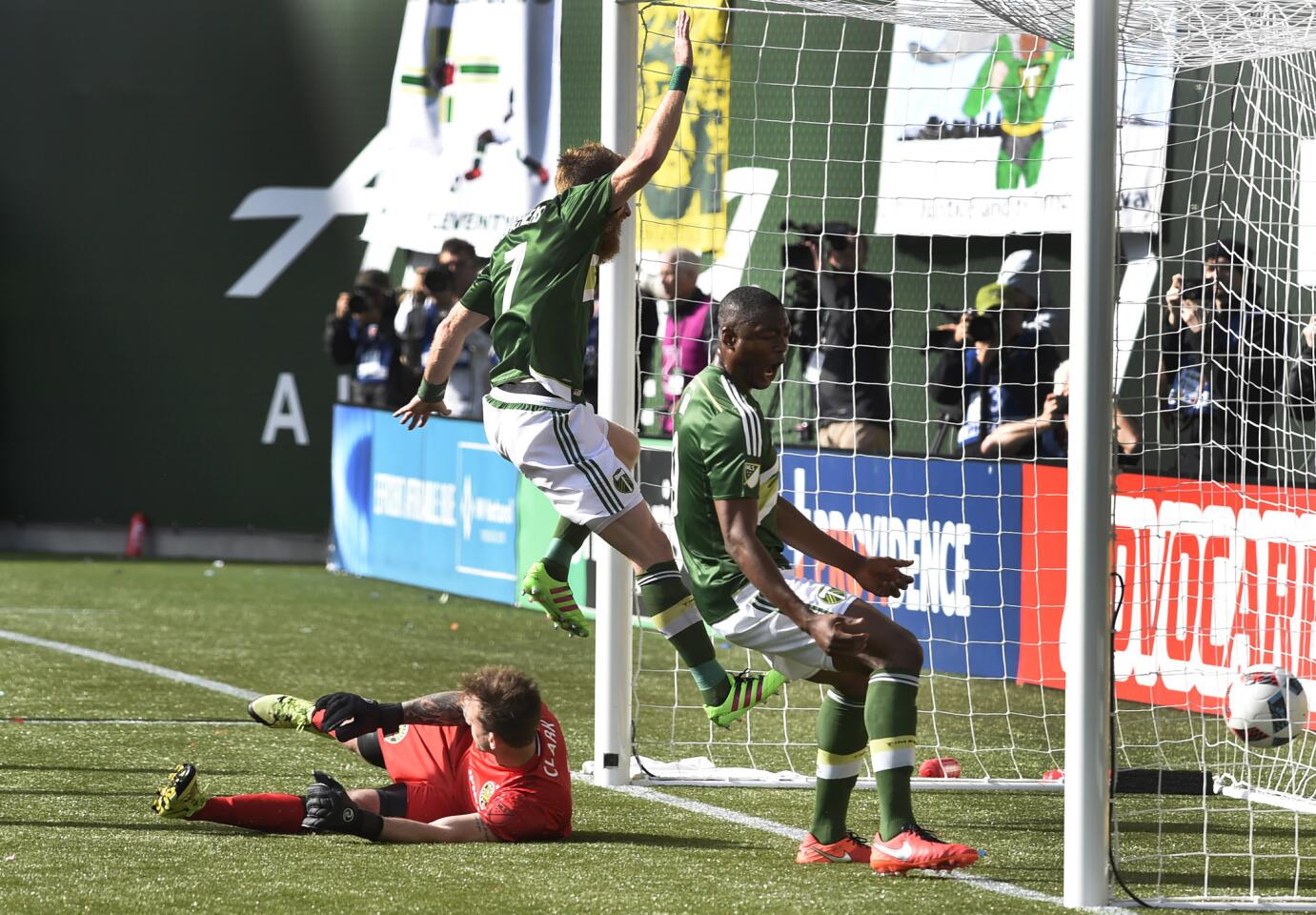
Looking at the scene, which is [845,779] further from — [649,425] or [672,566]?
[649,425]

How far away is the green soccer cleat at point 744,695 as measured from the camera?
5992mm

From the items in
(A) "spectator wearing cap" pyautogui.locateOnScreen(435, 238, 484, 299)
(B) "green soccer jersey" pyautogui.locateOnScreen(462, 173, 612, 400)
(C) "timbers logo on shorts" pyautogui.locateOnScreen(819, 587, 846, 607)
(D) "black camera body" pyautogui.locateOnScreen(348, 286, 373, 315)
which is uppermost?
(A) "spectator wearing cap" pyautogui.locateOnScreen(435, 238, 484, 299)

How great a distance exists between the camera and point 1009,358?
404 inches

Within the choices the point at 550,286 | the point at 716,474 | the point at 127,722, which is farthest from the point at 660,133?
the point at 127,722

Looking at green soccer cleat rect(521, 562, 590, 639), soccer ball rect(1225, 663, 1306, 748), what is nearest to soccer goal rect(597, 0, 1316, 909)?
soccer ball rect(1225, 663, 1306, 748)

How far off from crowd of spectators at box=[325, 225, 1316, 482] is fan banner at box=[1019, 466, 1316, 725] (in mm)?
190

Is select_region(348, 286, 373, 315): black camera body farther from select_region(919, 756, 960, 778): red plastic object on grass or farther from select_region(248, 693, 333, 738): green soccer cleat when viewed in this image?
select_region(248, 693, 333, 738): green soccer cleat

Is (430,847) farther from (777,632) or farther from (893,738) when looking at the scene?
(893,738)

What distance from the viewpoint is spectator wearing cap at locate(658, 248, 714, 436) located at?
34.1 feet

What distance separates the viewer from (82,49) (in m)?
18.3

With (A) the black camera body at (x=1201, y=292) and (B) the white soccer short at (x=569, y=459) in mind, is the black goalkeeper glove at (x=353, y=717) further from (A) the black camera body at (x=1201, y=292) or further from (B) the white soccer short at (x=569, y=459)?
(A) the black camera body at (x=1201, y=292)

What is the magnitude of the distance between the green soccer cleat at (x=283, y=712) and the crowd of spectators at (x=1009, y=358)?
2.28m

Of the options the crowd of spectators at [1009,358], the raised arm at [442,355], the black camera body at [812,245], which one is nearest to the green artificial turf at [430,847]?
the crowd of spectators at [1009,358]

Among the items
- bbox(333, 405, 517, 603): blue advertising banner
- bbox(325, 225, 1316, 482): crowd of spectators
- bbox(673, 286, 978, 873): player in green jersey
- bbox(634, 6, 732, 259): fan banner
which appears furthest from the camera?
bbox(333, 405, 517, 603): blue advertising banner
